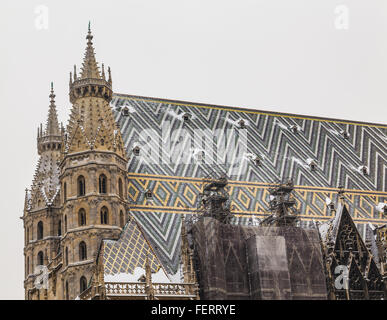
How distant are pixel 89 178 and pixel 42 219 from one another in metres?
9.31

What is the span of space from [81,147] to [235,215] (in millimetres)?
10027

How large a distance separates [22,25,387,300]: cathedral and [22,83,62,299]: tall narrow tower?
9cm

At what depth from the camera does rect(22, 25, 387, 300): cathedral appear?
40781mm

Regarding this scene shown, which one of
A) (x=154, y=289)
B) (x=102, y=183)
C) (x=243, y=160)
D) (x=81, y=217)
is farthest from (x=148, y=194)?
(x=154, y=289)

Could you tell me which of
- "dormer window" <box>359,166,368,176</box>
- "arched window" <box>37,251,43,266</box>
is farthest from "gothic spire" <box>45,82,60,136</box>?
"dormer window" <box>359,166,368,176</box>

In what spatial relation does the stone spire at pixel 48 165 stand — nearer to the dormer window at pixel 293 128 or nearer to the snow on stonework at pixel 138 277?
the snow on stonework at pixel 138 277

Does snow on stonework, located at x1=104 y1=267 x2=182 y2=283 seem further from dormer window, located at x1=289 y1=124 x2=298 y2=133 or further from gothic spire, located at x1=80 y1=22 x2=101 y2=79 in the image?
dormer window, located at x1=289 y1=124 x2=298 y2=133

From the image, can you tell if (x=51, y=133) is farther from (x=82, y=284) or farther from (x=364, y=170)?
(x=364, y=170)

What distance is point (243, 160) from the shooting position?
167ft

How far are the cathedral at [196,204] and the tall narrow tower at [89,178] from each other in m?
0.07

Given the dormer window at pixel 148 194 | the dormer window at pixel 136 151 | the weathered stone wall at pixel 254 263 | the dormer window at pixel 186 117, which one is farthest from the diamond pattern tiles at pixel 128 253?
the dormer window at pixel 186 117

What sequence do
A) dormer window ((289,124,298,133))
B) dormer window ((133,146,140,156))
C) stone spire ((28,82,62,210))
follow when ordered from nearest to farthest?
dormer window ((133,146,140,156)) → stone spire ((28,82,62,210)) → dormer window ((289,124,298,133))

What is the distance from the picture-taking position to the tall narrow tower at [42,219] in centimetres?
4997

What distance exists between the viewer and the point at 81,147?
4350 centimetres
